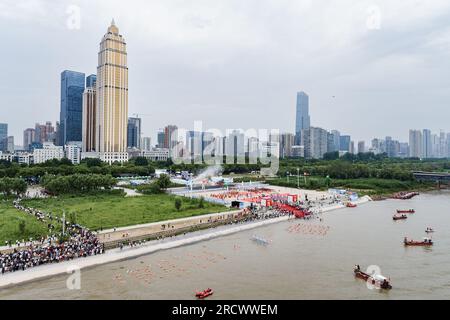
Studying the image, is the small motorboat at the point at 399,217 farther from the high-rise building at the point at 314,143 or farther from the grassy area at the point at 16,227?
the high-rise building at the point at 314,143

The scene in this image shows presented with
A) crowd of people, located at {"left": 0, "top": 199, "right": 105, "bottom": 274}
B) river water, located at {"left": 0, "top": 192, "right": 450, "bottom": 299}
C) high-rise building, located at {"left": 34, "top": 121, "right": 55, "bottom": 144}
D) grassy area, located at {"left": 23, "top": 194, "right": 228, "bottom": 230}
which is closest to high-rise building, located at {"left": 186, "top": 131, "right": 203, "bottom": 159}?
high-rise building, located at {"left": 34, "top": 121, "right": 55, "bottom": 144}

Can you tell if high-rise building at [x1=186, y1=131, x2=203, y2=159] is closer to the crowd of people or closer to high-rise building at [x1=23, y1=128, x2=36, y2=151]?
high-rise building at [x1=23, y1=128, x2=36, y2=151]

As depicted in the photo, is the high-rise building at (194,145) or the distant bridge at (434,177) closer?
the distant bridge at (434,177)

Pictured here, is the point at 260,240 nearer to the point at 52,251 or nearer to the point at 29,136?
the point at 52,251

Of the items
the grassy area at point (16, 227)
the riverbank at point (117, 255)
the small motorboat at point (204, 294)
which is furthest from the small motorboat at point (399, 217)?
the grassy area at point (16, 227)
